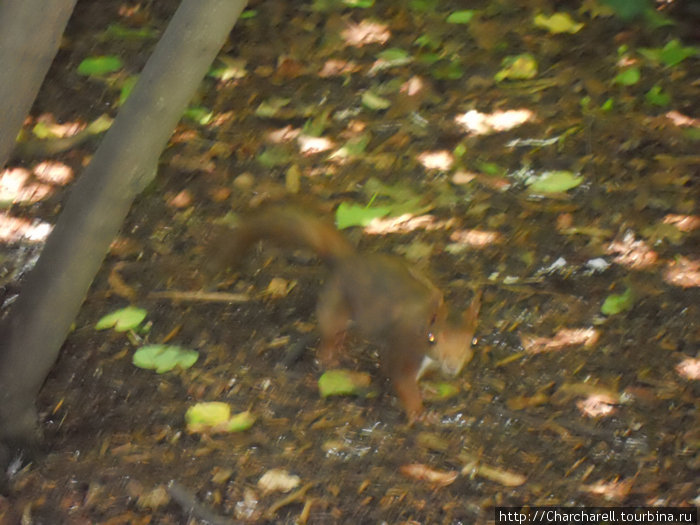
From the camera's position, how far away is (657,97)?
13.5 ft

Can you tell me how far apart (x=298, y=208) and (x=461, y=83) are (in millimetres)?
1500

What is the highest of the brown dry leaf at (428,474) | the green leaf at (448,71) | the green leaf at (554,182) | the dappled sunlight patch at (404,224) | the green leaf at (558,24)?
the green leaf at (448,71)

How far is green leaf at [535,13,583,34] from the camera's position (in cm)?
442

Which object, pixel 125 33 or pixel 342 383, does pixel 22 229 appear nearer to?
pixel 125 33

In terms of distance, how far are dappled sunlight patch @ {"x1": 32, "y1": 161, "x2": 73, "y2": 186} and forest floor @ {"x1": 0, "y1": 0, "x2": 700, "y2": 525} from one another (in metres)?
0.02

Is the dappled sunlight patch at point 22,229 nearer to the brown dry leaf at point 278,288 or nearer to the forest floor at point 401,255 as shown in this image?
the forest floor at point 401,255

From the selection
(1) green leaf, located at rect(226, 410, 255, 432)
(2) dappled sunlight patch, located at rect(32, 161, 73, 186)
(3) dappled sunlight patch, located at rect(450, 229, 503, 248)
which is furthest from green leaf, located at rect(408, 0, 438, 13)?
(1) green leaf, located at rect(226, 410, 255, 432)

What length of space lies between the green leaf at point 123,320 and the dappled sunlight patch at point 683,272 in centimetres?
212

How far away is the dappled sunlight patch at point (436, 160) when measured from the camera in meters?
3.86

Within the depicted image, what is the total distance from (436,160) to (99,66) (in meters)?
1.74

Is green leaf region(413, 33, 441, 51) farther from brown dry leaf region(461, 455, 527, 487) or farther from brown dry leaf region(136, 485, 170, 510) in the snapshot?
brown dry leaf region(136, 485, 170, 510)

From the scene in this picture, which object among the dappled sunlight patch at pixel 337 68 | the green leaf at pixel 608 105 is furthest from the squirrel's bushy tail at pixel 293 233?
the green leaf at pixel 608 105

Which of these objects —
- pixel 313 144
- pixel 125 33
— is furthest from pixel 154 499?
pixel 125 33

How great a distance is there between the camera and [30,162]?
148 inches
